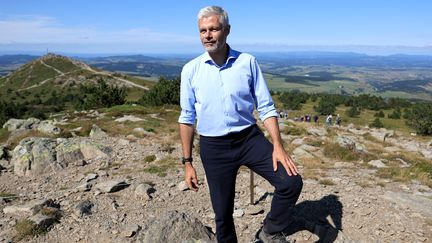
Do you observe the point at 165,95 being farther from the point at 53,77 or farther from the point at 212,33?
the point at 53,77

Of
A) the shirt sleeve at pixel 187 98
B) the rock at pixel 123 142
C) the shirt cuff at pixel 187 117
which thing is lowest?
the rock at pixel 123 142

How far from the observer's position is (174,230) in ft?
21.0

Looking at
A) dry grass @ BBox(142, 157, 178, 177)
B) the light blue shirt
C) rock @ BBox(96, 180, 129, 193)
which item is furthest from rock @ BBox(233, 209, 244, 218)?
dry grass @ BBox(142, 157, 178, 177)

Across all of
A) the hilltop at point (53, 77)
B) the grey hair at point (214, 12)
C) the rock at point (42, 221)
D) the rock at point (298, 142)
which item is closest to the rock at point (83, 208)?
the rock at point (42, 221)

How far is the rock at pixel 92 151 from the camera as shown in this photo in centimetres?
1371

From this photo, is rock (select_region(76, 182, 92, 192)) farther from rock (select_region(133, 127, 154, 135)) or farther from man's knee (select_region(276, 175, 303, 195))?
rock (select_region(133, 127, 154, 135))

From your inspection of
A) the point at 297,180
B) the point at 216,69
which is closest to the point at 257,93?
the point at 216,69

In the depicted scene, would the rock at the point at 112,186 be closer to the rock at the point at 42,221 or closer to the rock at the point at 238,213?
the rock at the point at 42,221

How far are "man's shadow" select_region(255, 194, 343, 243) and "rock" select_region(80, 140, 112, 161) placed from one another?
8395 millimetres

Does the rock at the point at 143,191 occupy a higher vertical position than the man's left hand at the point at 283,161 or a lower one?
lower

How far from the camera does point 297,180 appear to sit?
4.28 meters

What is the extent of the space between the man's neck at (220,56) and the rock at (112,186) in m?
6.11

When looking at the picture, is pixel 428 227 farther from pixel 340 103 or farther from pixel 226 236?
pixel 340 103

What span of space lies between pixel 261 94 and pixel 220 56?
2.19 ft
